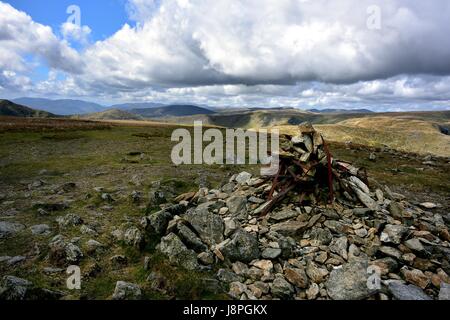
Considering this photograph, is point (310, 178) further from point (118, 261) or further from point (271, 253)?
point (118, 261)

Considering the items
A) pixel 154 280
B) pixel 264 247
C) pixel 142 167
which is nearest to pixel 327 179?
pixel 264 247

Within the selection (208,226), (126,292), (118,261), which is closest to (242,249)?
(208,226)

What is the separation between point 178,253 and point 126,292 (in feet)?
6.54

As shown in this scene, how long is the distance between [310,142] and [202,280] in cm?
741

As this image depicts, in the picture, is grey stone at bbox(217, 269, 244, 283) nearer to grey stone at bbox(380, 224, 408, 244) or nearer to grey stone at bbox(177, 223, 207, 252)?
grey stone at bbox(177, 223, 207, 252)

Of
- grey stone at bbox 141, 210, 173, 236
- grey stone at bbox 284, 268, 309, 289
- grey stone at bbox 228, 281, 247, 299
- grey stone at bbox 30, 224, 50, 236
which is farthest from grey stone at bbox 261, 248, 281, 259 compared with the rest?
grey stone at bbox 30, 224, 50, 236

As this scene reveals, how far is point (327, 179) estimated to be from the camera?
40.6 feet

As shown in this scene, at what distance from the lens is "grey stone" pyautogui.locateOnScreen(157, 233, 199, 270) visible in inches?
360

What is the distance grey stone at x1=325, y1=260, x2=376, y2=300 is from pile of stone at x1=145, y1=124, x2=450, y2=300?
0.02 m

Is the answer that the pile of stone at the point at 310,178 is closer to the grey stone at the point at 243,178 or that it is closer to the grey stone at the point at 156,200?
the grey stone at the point at 243,178

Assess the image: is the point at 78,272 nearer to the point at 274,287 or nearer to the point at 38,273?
the point at 38,273

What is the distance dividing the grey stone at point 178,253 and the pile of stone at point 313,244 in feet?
0.10

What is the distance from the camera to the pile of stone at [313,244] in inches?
323

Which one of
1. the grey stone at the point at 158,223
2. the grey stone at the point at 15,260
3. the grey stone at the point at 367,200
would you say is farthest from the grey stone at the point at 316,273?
the grey stone at the point at 15,260
